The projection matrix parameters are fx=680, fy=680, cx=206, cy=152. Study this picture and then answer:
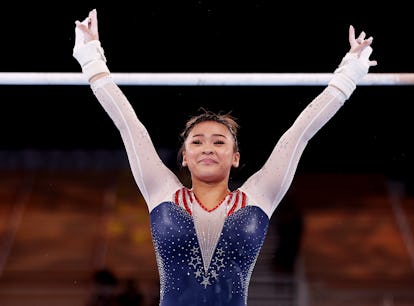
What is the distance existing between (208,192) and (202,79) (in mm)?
760

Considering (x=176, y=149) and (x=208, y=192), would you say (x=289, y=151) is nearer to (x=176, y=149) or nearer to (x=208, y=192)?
(x=208, y=192)

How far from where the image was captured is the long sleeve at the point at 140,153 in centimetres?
255

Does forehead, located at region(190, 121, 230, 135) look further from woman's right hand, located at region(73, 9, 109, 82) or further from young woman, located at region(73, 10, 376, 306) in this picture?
woman's right hand, located at region(73, 9, 109, 82)

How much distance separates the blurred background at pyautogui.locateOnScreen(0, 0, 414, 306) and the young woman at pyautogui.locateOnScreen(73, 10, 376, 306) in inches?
54.3

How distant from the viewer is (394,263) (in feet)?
23.9

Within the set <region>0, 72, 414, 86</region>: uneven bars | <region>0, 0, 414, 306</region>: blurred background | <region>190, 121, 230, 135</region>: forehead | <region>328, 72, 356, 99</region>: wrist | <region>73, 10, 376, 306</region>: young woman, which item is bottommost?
<region>73, 10, 376, 306</region>: young woman

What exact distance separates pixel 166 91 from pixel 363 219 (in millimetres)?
3023

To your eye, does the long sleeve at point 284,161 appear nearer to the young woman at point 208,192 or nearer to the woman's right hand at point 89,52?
the young woman at point 208,192

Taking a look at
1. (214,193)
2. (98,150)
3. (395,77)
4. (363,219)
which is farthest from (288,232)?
(214,193)

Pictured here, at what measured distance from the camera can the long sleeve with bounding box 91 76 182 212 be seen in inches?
100

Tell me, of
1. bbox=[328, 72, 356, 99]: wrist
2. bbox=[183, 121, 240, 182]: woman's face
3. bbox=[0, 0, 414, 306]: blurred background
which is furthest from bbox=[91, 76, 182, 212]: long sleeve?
bbox=[0, 0, 414, 306]: blurred background

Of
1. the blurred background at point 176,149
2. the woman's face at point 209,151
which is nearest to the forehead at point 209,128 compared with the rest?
the woman's face at point 209,151

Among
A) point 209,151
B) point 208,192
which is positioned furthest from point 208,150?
point 208,192

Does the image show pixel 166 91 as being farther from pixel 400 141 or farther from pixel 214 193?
pixel 214 193
